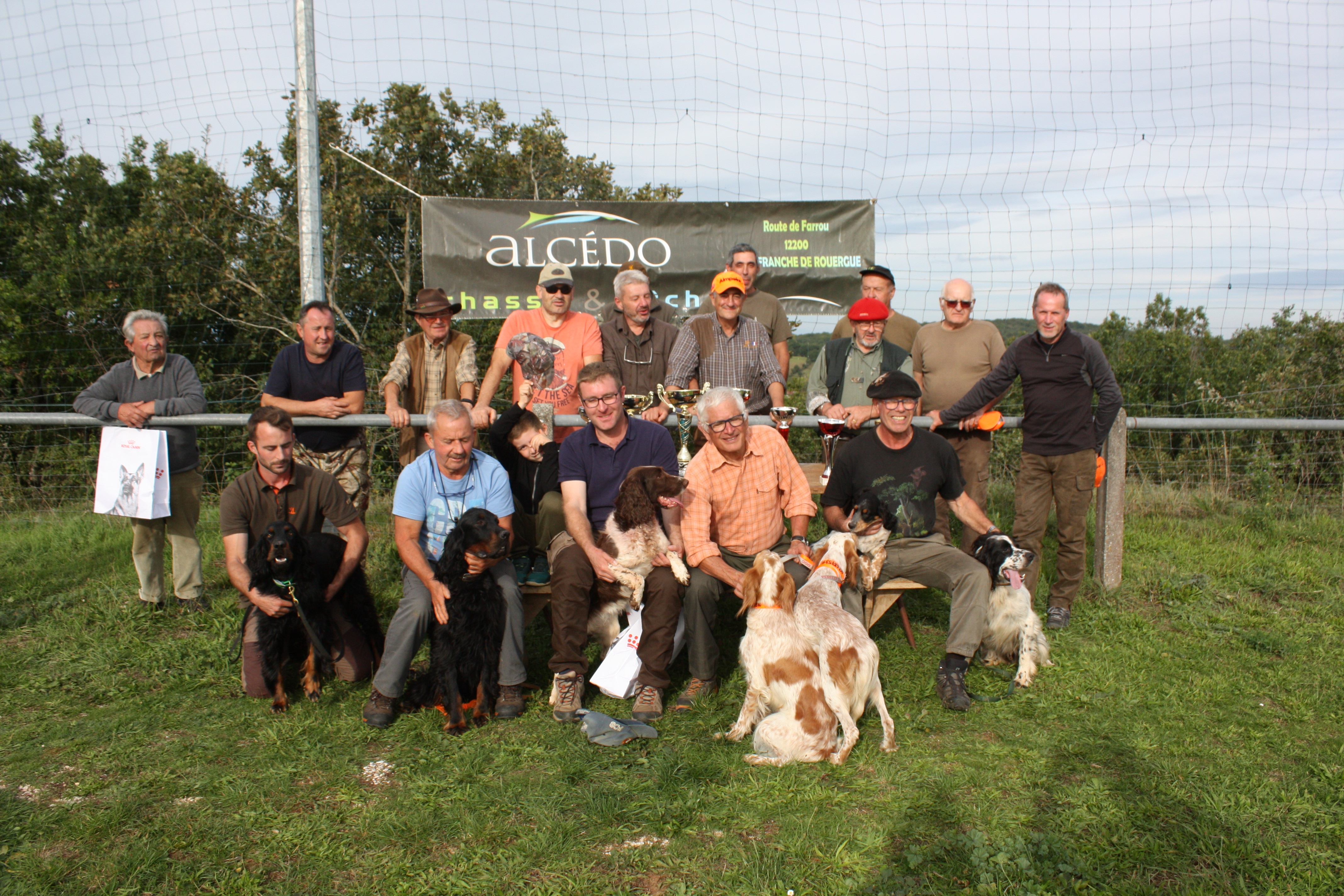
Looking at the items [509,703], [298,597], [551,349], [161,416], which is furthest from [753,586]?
[161,416]

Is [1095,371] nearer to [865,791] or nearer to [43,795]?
[865,791]

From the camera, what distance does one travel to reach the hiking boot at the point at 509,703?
3.72m

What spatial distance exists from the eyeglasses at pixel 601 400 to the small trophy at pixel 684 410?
2.25 feet

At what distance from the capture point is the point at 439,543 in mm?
3902

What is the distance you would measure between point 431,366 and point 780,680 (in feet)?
9.93

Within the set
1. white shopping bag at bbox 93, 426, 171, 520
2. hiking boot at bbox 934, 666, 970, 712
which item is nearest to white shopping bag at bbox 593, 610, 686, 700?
hiking boot at bbox 934, 666, 970, 712

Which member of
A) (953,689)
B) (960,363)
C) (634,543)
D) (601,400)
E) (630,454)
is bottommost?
(953,689)

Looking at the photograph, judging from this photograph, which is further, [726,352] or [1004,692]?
[726,352]

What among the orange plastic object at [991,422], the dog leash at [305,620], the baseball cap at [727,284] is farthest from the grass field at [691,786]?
the baseball cap at [727,284]

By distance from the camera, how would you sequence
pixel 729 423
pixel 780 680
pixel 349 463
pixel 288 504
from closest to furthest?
pixel 780 680, pixel 729 423, pixel 288 504, pixel 349 463

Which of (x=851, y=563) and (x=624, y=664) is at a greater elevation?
(x=851, y=563)

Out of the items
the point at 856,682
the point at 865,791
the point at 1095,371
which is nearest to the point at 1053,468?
the point at 1095,371

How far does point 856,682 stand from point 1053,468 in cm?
228

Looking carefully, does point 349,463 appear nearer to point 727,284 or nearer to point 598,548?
point 598,548
